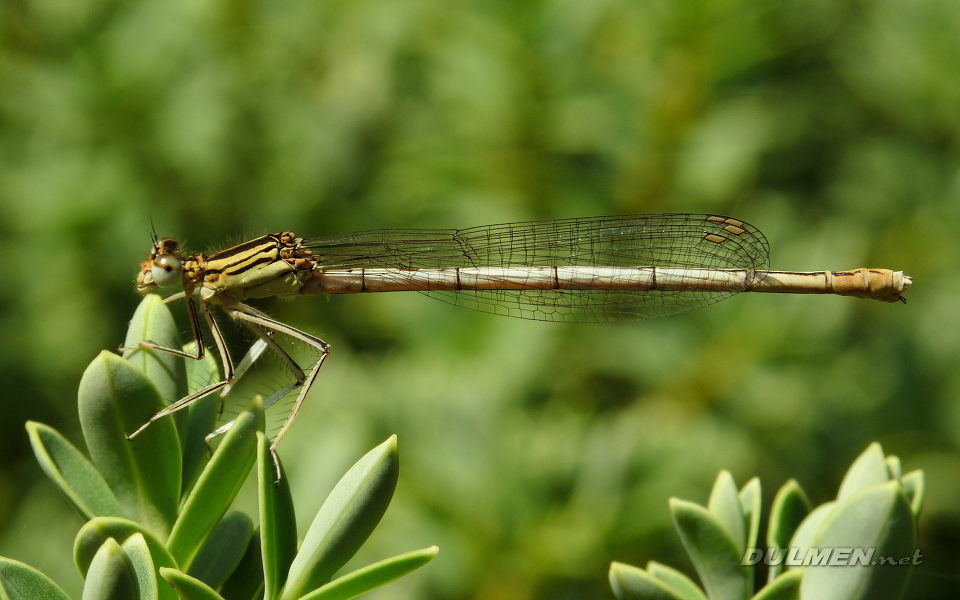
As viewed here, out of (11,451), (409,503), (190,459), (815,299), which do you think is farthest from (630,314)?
(11,451)

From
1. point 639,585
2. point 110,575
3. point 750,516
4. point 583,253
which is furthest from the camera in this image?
point 583,253

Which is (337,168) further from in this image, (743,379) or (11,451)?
(743,379)

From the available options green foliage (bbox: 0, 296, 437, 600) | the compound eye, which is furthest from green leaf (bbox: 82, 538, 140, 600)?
the compound eye

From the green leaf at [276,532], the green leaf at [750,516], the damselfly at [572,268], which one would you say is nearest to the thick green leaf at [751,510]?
the green leaf at [750,516]

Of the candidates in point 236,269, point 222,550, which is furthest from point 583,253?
point 222,550

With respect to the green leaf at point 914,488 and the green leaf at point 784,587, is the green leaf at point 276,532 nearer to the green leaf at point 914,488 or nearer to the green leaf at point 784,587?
the green leaf at point 784,587

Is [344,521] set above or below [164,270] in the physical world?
below

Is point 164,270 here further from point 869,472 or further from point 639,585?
point 869,472

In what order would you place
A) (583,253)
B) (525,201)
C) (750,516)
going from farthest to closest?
1. (525,201)
2. (583,253)
3. (750,516)
